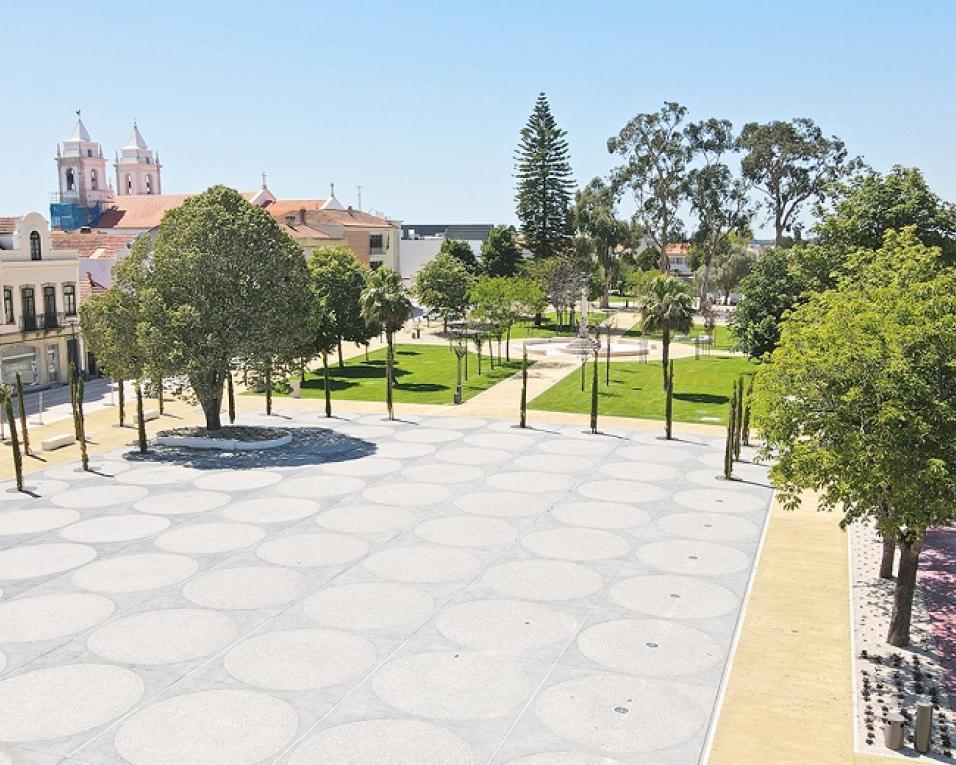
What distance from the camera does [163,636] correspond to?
62.1ft

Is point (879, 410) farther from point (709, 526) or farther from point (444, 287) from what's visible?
point (444, 287)

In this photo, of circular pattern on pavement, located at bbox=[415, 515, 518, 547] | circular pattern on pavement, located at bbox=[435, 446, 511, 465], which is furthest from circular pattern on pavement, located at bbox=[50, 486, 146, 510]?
circular pattern on pavement, located at bbox=[435, 446, 511, 465]

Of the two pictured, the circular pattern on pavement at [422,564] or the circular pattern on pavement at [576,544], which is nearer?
the circular pattern on pavement at [422,564]

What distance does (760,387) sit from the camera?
18609 millimetres

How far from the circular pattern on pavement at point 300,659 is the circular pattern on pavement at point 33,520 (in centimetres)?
1078

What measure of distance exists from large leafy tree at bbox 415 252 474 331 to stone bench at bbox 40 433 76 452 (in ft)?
141

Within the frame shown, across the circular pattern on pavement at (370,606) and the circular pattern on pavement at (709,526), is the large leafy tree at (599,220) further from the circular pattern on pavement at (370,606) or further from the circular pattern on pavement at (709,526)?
the circular pattern on pavement at (370,606)

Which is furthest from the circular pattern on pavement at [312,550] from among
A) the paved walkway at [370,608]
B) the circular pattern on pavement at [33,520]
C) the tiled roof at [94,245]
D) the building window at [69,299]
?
the tiled roof at [94,245]

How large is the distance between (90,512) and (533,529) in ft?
44.5

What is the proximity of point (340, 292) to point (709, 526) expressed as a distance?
35.0m

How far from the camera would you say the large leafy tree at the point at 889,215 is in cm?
3209

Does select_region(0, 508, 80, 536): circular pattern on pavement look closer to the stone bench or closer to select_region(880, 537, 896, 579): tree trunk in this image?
the stone bench

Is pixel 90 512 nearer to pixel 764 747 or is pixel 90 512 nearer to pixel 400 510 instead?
pixel 400 510

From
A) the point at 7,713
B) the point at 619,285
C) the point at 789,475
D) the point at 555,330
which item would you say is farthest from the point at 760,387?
the point at 619,285
